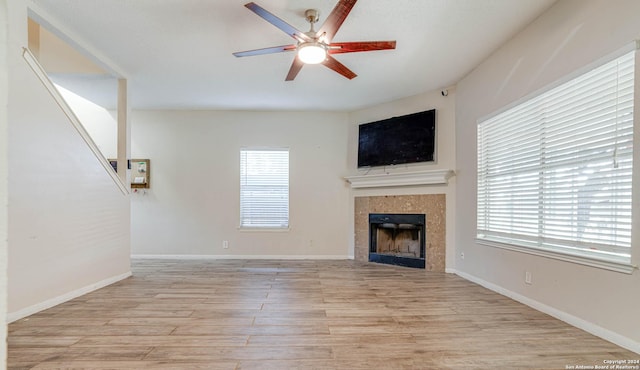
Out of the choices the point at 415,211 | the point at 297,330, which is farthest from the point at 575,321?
the point at 415,211

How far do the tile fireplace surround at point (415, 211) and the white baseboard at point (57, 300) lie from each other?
3.72 metres

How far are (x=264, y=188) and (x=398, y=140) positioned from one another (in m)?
2.61

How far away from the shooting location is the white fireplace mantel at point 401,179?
4.16m

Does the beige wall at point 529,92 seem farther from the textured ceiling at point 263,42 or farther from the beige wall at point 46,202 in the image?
the beige wall at point 46,202

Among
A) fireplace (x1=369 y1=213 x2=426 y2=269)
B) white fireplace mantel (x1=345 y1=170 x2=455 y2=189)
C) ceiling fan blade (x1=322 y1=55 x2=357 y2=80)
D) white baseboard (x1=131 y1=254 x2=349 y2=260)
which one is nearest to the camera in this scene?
ceiling fan blade (x1=322 y1=55 x2=357 y2=80)

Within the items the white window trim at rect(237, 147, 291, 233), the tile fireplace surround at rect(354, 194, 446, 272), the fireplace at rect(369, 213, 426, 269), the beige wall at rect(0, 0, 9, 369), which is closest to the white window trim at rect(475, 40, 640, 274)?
the tile fireplace surround at rect(354, 194, 446, 272)

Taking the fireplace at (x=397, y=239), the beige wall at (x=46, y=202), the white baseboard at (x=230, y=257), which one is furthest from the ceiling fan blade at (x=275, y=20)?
the white baseboard at (x=230, y=257)

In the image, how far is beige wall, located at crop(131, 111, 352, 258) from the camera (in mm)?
5164

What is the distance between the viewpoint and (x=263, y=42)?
3.03m

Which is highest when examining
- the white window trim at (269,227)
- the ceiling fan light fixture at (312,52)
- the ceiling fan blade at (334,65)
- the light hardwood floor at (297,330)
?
the ceiling fan blade at (334,65)

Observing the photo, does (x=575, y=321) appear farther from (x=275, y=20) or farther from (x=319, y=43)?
(x=275, y=20)

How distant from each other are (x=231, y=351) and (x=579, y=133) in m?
3.20

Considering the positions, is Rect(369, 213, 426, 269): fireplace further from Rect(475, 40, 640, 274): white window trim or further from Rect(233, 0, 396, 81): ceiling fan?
Rect(233, 0, 396, 81): ceiling fan

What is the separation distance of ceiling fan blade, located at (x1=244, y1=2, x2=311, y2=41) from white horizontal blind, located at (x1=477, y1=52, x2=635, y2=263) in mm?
2326
